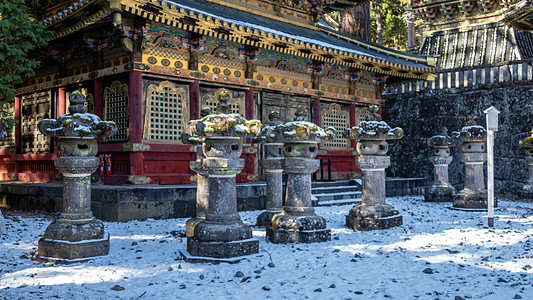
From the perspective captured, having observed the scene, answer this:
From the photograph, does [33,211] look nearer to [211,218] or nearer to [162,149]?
[162,149]

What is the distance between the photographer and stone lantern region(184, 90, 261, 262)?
5980 mm

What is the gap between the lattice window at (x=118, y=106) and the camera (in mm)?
11383

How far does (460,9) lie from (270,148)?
1721 cm

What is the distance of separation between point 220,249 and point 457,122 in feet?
49.9

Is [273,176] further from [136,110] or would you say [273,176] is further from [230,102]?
[230,102]

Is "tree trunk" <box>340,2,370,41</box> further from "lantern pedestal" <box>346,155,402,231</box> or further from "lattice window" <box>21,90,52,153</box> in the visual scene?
"lantern pedestal" <box>346,155,402,231</box>

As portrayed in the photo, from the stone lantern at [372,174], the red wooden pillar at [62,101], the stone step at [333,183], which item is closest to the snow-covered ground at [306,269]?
the stone lantern at [372,174]

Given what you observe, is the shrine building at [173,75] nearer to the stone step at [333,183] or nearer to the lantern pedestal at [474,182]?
the stone step at [333,183]

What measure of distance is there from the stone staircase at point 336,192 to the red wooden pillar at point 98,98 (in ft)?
20.8

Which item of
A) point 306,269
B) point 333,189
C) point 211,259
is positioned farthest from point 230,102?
point 306,269

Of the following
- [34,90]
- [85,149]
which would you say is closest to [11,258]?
[85,149]

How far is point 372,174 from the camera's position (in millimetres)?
8633

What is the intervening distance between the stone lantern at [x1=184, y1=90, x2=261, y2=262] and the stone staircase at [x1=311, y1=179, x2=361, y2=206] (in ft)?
21.3

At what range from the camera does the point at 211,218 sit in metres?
6.15
